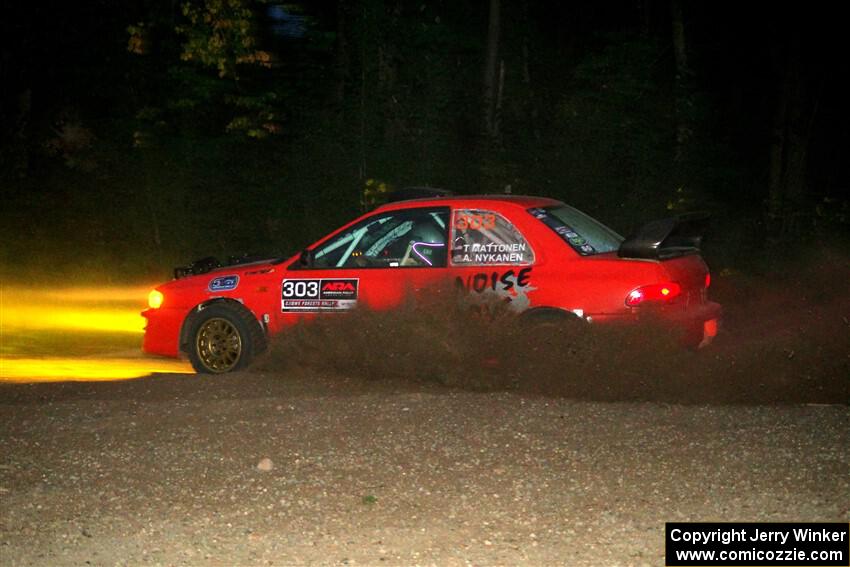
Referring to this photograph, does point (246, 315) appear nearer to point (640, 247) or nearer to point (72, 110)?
point (640, 247)

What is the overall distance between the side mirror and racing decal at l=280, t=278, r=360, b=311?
15 centimetres

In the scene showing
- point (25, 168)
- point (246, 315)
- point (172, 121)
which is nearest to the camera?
point (246, 315)

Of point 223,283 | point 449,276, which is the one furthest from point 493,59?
point 449,276

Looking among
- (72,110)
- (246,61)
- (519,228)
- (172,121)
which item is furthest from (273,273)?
(72,110)

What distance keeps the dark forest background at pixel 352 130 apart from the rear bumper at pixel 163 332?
9.85 metres

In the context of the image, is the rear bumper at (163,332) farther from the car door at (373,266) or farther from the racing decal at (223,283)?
Result: the car door at (373,266)

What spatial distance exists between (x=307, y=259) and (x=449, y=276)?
1351 millimetres

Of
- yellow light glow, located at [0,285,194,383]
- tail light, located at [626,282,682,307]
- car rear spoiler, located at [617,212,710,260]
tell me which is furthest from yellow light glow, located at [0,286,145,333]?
tail light, located at [626,282,682,307]

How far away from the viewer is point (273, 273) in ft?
34.3

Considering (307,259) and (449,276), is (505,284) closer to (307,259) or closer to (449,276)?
(449,276)

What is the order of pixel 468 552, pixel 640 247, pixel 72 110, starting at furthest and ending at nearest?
pixel 72 110 < pixel 640 247 < pixel 468 552

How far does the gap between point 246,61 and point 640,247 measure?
63.8 feet

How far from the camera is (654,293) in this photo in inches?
360

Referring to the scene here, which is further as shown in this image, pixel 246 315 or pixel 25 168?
pixel 25 168
